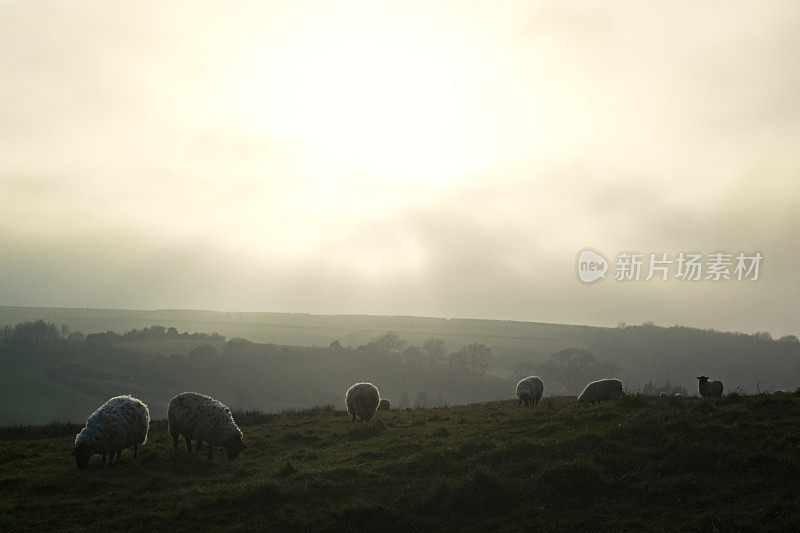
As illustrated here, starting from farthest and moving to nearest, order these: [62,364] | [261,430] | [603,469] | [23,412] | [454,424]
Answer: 1. [62,364]
2. [23,412]
3. [261,430]
4. [454,424]
5. [603,469]

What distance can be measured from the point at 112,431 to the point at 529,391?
23283 mm

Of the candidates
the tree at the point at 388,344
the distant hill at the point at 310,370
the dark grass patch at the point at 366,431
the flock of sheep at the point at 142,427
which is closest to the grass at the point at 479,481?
the flock of sheep at the point at 142,427

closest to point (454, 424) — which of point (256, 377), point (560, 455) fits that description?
point (560, 455)

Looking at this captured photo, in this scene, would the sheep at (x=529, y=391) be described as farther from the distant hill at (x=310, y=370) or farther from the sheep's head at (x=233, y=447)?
the distant hill at (x=310, y=370)

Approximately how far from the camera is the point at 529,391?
29.8 meters

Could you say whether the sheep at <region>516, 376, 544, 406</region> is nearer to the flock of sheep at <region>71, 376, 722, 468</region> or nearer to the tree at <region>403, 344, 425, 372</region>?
the flock of sheep at <region>71, 376, 722, 468</region>

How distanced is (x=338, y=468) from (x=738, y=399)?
16635 millimetres

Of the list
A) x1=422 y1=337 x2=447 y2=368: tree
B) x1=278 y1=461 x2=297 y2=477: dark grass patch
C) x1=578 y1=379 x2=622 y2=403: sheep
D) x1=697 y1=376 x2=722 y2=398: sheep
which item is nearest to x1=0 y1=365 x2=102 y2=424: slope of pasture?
x1=422 y1=337 x2=447 y2=368: tree

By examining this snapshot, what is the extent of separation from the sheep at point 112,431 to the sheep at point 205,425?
1.17m

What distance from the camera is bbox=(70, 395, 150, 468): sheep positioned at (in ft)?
52.6

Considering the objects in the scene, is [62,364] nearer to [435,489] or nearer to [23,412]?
[23,412]

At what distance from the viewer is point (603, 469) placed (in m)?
12.6

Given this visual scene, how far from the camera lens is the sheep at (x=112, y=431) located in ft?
52.6

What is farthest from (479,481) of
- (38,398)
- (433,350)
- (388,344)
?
(433,350)
